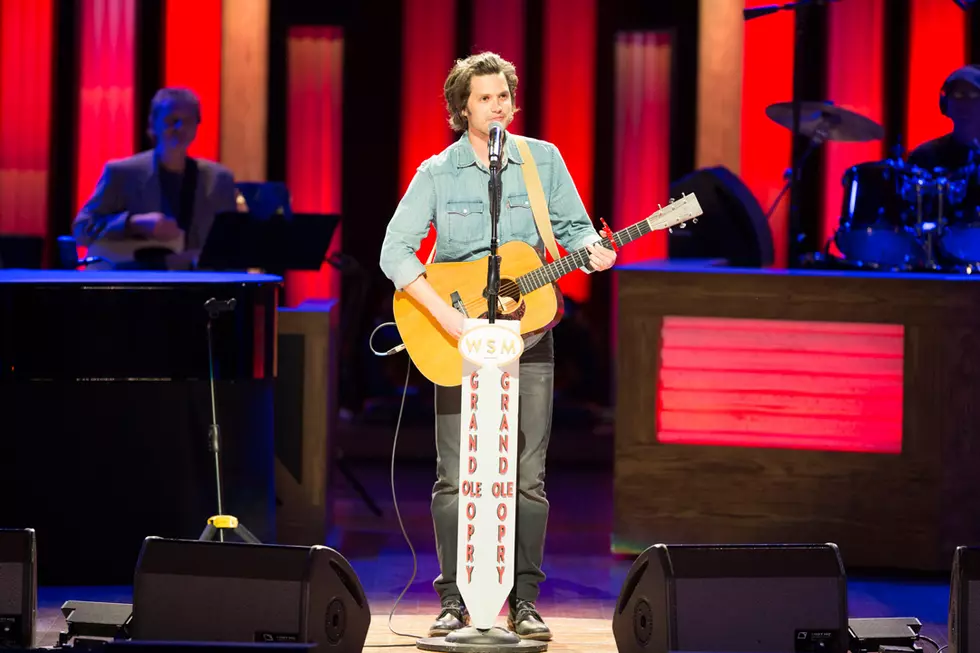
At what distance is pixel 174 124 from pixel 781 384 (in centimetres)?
323

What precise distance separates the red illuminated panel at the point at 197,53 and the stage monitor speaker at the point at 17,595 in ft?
18.7

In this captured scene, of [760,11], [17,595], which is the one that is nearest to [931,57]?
[760,11]

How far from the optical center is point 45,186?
943cm

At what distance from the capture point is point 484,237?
4.62 metres

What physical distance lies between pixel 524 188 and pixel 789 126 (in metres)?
3.42

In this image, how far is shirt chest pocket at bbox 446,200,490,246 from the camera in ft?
15.2

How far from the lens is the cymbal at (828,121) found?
24.9 ft

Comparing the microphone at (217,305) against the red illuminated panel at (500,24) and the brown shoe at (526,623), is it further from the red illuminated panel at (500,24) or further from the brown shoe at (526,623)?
the red illuminated panel at (500,24)

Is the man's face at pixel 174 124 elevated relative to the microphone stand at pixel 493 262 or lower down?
elevated

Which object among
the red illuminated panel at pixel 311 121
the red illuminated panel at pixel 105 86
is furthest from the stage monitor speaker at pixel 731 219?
the red illuminated panel at pixel 105 86

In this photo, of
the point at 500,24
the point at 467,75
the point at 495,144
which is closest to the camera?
the point at 495,144

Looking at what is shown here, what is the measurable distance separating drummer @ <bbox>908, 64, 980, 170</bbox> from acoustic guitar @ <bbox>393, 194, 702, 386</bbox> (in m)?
3.06

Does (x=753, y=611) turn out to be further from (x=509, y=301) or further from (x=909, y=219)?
(x=909, y=219)

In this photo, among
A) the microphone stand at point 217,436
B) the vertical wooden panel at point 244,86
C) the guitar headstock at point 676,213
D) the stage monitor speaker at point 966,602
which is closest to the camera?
the stage monitor speaker at point 966,602
